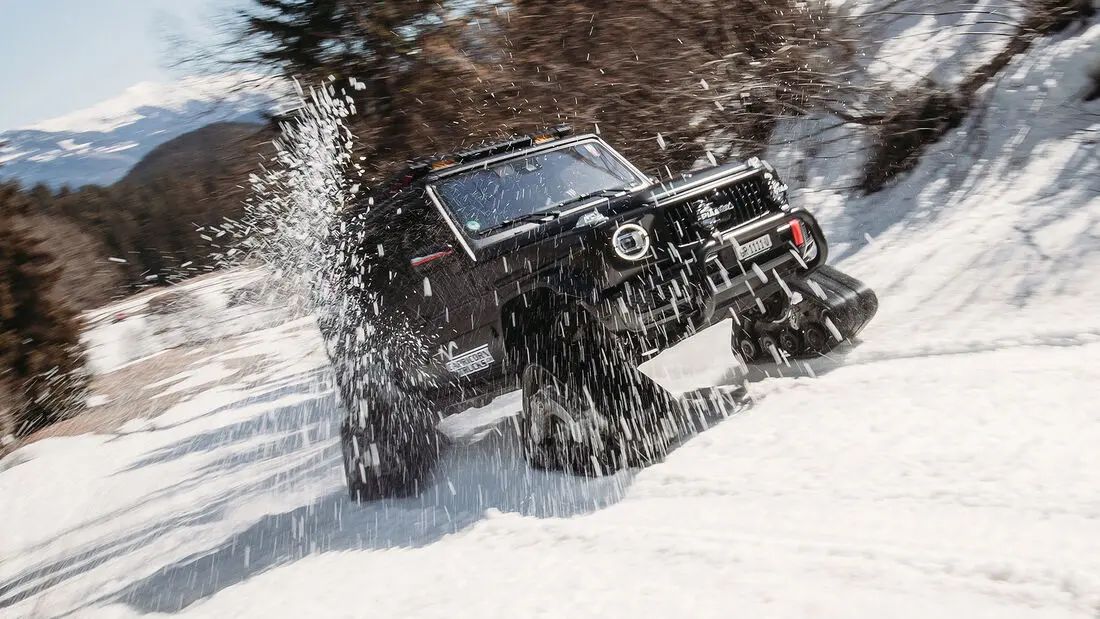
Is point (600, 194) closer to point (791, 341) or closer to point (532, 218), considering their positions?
point (532, 218)

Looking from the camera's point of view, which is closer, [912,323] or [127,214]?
[912,323]

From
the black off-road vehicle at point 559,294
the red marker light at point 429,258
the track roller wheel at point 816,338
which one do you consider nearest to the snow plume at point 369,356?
the black off-road vehicle at point 559,294

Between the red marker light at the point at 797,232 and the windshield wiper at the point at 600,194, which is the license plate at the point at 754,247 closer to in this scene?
the red marker light at the point at 797,232

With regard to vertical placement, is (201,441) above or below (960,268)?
below

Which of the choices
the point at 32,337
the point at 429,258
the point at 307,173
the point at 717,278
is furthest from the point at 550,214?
the point at 32,337

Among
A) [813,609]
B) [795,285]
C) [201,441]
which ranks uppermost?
[795,285]

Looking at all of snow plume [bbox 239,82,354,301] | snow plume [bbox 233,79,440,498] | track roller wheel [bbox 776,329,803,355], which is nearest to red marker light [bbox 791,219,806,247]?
track roller wheel [bbox 776,329,803,355]

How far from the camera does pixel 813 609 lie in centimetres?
286

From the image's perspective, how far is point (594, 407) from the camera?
4.61 meters

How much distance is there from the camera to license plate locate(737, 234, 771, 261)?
15.8 ft

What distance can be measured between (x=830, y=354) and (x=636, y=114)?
188 inches

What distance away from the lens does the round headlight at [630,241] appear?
4.50 m

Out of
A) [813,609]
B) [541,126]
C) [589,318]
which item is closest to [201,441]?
[541,126]

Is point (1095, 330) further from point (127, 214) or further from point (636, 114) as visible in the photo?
point (127, 214)
